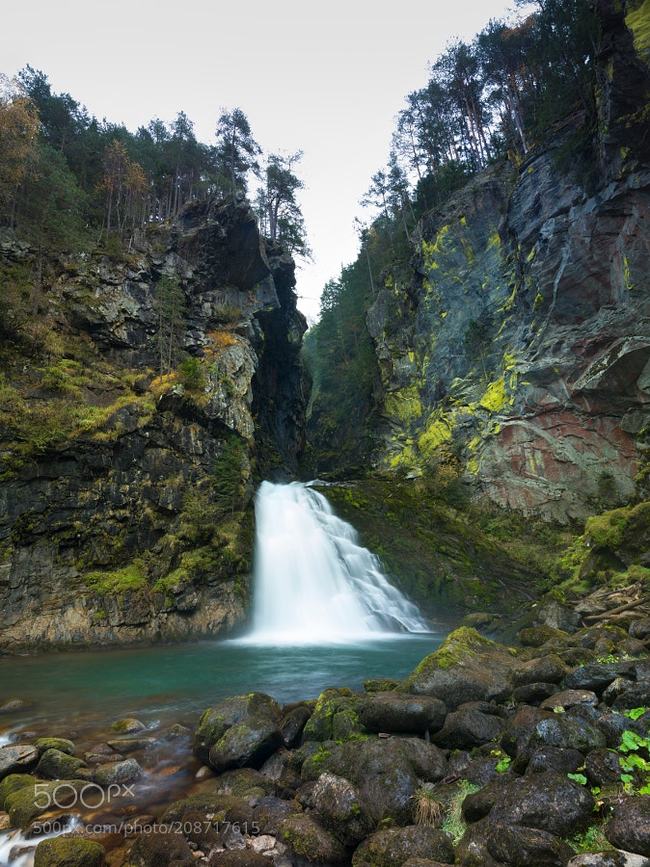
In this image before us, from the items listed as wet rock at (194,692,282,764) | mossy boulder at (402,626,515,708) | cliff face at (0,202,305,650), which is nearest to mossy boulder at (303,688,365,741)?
wet rock at (194,692,282,764)

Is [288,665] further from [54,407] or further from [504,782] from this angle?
[54,407]

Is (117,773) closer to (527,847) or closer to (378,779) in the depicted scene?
(378,779)

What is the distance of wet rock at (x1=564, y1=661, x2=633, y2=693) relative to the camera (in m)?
5.54

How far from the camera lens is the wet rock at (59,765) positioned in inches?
217

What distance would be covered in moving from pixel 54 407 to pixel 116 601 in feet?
24.9

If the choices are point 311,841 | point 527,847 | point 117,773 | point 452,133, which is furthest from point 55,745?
point 452,133

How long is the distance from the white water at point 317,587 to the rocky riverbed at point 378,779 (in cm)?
940

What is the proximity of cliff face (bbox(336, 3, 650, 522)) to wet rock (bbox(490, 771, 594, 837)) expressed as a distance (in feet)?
66.8

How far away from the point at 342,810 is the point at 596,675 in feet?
11.7

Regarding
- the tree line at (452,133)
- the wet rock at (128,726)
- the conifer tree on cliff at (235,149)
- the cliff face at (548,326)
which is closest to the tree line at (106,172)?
the conifer tree on cliff at (235,149)

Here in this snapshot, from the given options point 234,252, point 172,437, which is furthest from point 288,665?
point 234,252

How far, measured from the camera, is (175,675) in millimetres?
10836

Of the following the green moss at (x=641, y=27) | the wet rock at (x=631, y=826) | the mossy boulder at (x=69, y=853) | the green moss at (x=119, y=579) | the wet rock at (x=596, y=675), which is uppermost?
the green moss at (x=641, y=27)

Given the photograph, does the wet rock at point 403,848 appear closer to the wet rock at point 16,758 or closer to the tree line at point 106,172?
the wet rock at point 16,758
